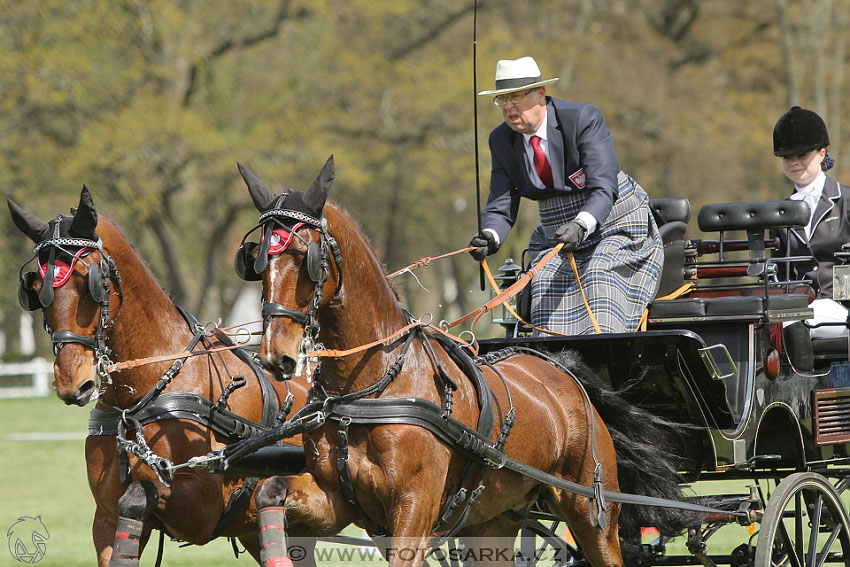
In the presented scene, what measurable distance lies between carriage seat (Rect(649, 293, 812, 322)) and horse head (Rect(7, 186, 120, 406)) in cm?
282

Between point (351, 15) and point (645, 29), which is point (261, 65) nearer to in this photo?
point (351, 15)

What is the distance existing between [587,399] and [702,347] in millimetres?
557

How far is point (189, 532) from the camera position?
184 inches

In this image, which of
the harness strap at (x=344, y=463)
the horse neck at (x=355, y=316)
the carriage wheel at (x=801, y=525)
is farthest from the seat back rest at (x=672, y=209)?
the harness strap at (x=344, y=463)

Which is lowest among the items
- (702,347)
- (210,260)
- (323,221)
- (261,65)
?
(210,260)

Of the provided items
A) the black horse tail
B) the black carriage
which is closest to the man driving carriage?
the black carriage

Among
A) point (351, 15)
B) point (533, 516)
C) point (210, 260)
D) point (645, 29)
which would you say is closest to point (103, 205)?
point (210, 260)

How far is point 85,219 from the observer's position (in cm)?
441

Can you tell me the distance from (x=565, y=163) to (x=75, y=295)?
Answer: 2.48m

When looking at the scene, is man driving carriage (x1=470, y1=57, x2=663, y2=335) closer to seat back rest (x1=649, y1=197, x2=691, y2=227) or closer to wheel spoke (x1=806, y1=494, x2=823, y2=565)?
seat back rest (x1=649, y1=197, x2=691, y2=227)

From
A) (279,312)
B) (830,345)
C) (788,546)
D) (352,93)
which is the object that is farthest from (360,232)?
(352,93)

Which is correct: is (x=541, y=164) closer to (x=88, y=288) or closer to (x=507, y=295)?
(x=507, y=295)

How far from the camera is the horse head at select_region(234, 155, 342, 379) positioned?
3977 millimetres

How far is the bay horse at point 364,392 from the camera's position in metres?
4.06
